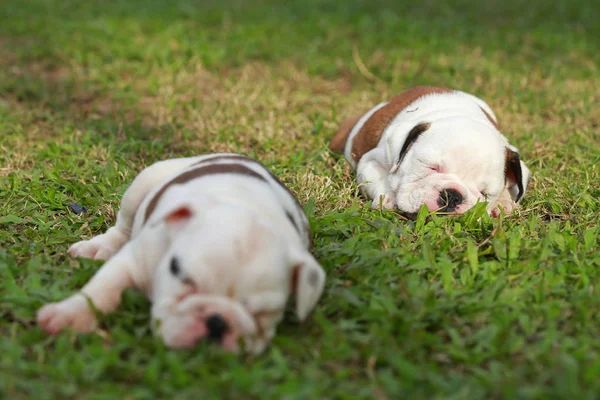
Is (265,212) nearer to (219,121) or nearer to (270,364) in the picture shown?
(270,364)

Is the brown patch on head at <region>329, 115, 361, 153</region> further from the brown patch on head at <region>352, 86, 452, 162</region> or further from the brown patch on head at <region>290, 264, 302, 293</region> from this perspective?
the brown patch on head at <region>290, 264, 302, 293</region>

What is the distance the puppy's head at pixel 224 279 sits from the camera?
11.0 feet

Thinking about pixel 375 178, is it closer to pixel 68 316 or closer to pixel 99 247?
pixel 99 247

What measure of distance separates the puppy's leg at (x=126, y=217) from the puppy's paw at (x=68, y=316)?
0.77m

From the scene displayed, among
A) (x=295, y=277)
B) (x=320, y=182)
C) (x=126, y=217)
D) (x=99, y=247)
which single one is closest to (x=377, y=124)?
(x=320, y=182)

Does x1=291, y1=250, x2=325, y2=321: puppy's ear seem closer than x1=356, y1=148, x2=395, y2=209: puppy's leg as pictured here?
Yes

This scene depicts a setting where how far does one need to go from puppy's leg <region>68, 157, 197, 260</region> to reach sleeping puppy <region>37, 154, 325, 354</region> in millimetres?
430

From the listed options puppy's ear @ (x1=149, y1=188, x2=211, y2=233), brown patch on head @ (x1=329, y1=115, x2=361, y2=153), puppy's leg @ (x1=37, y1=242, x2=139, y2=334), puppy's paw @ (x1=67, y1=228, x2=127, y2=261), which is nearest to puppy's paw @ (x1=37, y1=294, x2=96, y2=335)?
puppy's leg @ (x1=37, y1=242, x2=139, y2=334)

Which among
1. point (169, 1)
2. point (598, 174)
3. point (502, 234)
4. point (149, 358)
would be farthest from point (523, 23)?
point (149, 358)

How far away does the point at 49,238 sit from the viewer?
4.82 metres

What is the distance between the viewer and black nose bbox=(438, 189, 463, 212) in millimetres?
5246

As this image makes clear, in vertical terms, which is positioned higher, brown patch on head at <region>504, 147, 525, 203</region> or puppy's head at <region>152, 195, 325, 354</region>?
puppy's head at <region>152, 195, 325, 354</region>

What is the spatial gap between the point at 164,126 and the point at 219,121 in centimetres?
52

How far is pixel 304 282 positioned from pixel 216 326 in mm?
467
